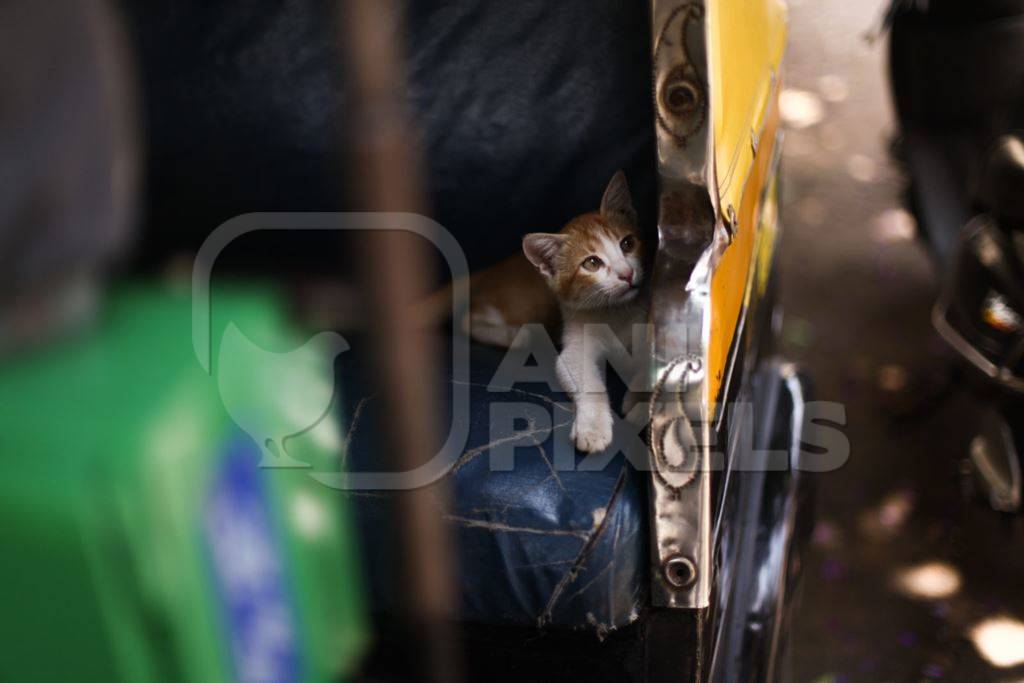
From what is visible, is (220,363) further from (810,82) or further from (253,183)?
(810,82)

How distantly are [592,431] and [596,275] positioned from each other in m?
0.28

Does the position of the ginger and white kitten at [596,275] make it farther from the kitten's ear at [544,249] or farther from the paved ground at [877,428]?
the paved ground at [877,428]

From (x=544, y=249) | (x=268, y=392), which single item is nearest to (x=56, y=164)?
(x=268, y=392)

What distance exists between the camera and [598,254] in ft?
4.72

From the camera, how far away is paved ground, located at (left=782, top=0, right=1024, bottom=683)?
1878mm

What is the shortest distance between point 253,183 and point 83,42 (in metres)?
1.30

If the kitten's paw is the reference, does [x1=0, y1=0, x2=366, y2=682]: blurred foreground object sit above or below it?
above

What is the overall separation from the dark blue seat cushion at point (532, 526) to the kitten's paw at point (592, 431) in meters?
0.01

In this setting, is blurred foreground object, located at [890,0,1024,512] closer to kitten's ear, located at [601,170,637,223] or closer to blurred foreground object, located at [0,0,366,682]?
kitten's ear, located at [601,170,637,223]

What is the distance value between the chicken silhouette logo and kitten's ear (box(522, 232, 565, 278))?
41 cm

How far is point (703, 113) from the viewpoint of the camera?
110 cm

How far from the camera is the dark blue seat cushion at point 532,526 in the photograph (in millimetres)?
1192

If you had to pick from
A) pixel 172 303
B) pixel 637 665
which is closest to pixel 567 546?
pixel 637 665

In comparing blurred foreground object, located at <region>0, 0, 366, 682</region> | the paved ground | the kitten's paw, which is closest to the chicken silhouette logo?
blurred foreground object, located at <region>0, 0, 366, 682</region>
